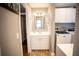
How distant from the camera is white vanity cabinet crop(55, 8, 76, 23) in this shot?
3.95 m

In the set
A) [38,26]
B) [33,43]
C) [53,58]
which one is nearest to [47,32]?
[38,26]

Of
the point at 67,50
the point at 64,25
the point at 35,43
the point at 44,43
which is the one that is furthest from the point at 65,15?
the point at 67,50

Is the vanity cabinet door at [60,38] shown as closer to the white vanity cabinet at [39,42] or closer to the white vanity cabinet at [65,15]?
the white vanity cabinet at [39,42]

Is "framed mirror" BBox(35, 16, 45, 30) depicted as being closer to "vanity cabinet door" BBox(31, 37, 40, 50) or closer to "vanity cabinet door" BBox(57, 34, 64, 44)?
"vanity cabinet door" BBox(31, 37, 40, 50)

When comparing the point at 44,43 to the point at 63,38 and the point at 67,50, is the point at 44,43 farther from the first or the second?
the point at 67,50

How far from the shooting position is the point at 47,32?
4023 mm

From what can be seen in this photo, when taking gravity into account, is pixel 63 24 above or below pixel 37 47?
above

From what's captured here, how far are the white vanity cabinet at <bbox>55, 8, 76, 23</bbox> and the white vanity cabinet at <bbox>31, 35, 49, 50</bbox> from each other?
0.90m

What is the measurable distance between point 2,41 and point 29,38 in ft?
8.04

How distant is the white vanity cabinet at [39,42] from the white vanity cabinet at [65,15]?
905 mm

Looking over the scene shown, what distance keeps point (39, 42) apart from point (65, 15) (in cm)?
142

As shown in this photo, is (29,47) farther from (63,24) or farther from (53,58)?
(53,58)

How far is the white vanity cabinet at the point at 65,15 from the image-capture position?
395cm

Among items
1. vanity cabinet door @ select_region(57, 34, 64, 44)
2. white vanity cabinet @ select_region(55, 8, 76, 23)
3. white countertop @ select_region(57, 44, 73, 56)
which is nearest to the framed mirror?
white vanity cabinet @ select_region(55, 8, 76, 23)
